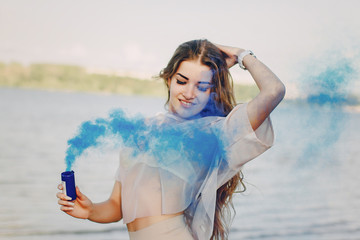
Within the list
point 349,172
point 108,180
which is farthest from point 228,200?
point 349,172

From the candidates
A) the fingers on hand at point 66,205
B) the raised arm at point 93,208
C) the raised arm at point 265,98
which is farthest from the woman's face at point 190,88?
the fingers on hand at point 66,205

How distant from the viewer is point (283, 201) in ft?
18.4

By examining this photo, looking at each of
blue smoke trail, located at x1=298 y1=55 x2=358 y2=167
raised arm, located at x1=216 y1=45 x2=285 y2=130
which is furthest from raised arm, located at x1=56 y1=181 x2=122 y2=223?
blue smoke trail, located at x1=298 y1=55 x2=358 y2=167

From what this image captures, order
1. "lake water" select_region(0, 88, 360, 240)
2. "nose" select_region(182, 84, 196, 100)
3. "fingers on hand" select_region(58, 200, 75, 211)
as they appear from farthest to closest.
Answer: "lake water" select_region(0, 88, 360, 240) < "nose" select_region(182, 84, 196, 100) < "fingers on hand" select_region(58, 200, 75, 211)

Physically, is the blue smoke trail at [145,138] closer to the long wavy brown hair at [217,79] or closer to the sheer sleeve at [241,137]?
the sheer sleeve at [241,137]

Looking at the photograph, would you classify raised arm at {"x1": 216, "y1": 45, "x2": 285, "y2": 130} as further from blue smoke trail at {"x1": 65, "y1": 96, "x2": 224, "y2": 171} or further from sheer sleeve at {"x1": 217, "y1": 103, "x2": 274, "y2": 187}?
blue smoke trail at {"x1": 65, "y1": 96, "x2": 224, "y2": 171}

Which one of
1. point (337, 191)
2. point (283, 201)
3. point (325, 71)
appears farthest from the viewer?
point (337, 191)

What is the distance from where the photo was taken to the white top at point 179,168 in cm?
155

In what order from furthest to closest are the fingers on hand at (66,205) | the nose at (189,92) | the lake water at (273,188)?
the lake water at (273,188)
the nose at (189,92)
the fingers on hand at (66,205)

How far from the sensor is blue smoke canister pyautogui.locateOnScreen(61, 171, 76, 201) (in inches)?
57.7

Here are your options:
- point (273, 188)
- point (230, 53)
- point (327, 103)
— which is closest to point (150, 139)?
point (230, 53)

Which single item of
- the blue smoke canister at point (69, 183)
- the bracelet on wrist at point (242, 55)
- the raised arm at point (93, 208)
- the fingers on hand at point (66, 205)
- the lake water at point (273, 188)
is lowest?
the lake water at point (273, 188)

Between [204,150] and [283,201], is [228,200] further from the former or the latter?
[283,201]

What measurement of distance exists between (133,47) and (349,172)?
19454 millimetres
